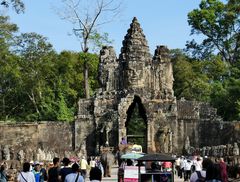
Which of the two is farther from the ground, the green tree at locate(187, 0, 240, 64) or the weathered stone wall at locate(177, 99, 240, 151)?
the green tree at locate(187, 0, 240, 64)

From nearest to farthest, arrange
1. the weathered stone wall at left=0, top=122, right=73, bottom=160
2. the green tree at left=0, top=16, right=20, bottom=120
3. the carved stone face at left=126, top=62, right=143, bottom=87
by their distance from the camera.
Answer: the weathered stone wall at left=0, top=122, right=73, bottom=160 → the carved stone face at left=126, top=62, right=143, bottom=87 → the green tree at left=0, top=16, right=20, bottom=120

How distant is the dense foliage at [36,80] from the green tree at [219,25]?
10848 mm

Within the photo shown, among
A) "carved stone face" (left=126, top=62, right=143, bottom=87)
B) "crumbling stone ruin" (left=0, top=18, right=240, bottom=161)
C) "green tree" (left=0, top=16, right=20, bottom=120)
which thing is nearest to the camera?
"crumbling stone ruin" (left=0, top=18, right=240, bottom=161)

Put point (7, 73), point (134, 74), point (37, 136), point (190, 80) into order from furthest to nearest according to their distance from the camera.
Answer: point (190, 80) < point (7, 73) < point (37, 136) < point (134, 74)

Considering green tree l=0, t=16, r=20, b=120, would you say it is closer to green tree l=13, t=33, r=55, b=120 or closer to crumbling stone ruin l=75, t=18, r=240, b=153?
green tree l=13, t=33, r=55, b=120

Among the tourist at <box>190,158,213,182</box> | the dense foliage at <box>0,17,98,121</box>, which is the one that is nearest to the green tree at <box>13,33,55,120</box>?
the dense foliage at <box>0,17,98,121</box>

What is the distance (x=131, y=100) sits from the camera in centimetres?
4419

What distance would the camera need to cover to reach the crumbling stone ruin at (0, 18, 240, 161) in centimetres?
4353

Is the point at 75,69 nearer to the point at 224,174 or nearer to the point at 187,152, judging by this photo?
the point at 187,152

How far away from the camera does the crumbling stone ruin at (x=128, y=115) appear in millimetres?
43531

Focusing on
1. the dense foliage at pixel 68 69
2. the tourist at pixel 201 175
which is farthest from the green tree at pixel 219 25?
the tourist at pixel 201 175

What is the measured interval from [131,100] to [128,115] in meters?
1.90

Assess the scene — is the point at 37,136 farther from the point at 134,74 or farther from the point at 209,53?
the point at 209,53

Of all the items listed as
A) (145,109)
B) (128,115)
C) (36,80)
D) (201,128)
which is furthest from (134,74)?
(36,80)
